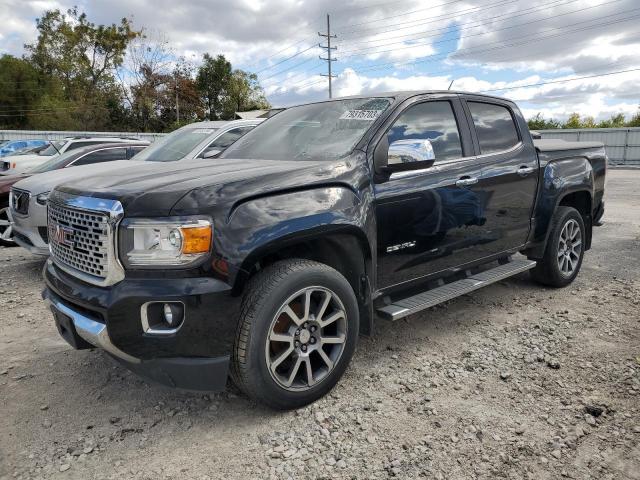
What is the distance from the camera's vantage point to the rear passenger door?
13.2 feet

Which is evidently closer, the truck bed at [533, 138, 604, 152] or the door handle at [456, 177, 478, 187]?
the door handle at [456, 177, 478, 187]

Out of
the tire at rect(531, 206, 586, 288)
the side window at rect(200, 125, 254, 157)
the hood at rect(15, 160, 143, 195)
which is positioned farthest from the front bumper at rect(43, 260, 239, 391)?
the side window at rect(200, 125, 254, 157)

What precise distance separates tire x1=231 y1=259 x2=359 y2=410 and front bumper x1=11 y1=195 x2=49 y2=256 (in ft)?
12.8

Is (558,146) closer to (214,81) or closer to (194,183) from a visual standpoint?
(194,183)

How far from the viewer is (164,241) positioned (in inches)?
98.6

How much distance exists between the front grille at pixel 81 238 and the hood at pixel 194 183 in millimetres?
126

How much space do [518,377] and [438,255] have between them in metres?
0.96

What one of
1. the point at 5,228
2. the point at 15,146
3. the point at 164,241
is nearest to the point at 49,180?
the point at 5,228

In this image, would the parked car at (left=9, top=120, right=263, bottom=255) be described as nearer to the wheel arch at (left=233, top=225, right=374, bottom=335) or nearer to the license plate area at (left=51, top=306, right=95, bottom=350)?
the license plate area at (left=51, top=306, right=95, bottom=350)

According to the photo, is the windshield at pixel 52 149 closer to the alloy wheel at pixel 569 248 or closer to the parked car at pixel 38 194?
the parked car at pixel 38 194

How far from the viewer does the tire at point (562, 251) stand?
15.8 feet

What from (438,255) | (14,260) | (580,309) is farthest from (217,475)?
(14,260)

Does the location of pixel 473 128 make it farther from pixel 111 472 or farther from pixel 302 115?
pixel 111 472

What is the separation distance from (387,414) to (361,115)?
1968mm
